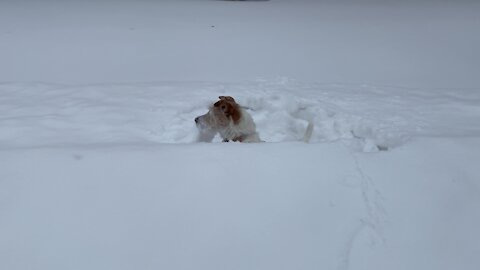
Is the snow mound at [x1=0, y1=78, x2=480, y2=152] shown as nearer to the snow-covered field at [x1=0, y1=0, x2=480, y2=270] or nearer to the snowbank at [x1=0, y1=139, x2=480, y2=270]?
the snow-covered field at [x1=0, y1=0, x2=480, y2=270]

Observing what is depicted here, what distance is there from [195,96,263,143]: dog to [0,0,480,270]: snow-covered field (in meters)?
0.12

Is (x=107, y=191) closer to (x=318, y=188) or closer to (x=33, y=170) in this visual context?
(x=33, y=170)

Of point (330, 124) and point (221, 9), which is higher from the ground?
point (221, 9)

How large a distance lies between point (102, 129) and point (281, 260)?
1.03m

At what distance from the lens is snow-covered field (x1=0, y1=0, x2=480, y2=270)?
122 centimetres

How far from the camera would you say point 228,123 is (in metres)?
1.79

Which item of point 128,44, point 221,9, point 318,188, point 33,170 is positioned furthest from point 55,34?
point 318,188

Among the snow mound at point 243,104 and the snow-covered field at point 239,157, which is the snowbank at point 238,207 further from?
the snow mound at point 243,104

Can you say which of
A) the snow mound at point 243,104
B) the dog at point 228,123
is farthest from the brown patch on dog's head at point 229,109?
the snow mound at point 243,104

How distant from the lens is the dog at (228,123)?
1.79 metres

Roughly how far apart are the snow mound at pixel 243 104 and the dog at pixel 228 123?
8 cm

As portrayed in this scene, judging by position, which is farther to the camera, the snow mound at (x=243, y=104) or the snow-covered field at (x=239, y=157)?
the snow mound at (x=243, y=104)

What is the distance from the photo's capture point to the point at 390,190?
4.72 feet

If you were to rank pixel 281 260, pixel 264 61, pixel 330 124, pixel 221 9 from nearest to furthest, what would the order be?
pixel 281 260
pixel 330 124
pixel 264 61
pixel 221 9
